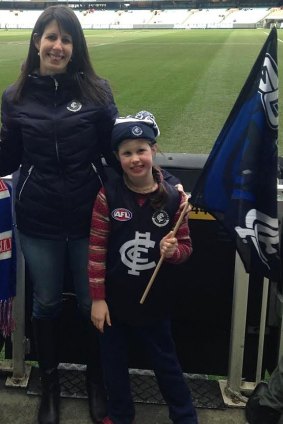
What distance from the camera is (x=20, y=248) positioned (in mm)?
2484

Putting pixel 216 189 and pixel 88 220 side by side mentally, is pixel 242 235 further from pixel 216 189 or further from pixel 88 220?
pixel 88 220

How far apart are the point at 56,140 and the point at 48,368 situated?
1.11m

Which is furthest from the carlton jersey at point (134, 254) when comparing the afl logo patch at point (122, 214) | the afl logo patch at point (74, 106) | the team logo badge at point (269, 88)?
the team logo badge at point (269, 88)

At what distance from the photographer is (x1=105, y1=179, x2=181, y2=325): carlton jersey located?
6.94ft

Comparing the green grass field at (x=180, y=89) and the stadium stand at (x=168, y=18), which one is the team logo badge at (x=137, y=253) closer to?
the green grass field at (x=180, y=89)

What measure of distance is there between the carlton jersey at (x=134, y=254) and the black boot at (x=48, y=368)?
0.41 metres

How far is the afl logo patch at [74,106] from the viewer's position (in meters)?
2.16

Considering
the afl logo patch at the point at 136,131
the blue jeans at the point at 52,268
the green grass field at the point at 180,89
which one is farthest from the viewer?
the green grass field at the point at 180,89

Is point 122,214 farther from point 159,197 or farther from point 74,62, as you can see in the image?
point 74,62

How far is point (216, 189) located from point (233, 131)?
24 cm

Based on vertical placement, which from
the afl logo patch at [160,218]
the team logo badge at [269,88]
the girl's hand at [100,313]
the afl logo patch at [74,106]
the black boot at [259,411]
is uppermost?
the team logo badge at [269,88]

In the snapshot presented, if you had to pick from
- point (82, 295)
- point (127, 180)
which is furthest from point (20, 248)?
point (127, 180)

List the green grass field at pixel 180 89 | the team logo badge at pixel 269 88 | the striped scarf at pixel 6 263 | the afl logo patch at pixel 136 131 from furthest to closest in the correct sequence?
the green grass field at pixel 180 89, the striped scarf at pixel 6 263, the afl logo patch at pixel 136 131, the team logo badge at pixel 269 88

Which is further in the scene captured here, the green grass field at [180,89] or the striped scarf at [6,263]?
the green grass field at [180,89]
